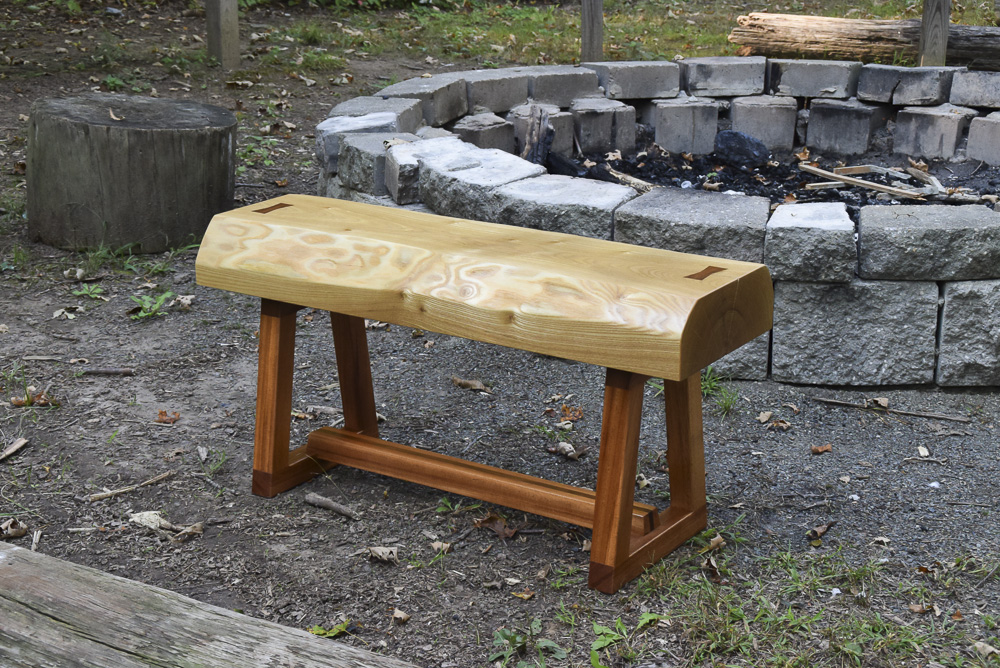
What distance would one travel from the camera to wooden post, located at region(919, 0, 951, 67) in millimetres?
5953

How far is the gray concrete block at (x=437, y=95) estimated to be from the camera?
529 centimetres

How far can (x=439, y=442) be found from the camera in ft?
10.6

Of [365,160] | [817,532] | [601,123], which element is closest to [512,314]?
[817,532]

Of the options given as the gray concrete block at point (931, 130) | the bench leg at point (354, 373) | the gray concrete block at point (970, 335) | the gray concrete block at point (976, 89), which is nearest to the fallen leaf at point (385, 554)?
the bench leg at point (354, 373)

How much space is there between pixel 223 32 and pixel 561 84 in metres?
3.00

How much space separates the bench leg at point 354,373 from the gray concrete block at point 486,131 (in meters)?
2.56

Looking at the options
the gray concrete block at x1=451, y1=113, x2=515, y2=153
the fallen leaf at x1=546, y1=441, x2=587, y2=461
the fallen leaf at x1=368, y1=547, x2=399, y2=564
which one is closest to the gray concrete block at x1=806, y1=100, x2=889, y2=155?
the gray concrete block at x1=451, y1=113, x2=515, y2=153

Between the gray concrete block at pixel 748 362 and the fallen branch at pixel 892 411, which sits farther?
the gray concrete block at pixel 748 362

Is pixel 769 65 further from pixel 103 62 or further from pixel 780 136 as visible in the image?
pixel 103 62

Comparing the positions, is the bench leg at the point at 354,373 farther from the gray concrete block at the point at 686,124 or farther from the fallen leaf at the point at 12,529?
the gray concrete block at the point at 686,124

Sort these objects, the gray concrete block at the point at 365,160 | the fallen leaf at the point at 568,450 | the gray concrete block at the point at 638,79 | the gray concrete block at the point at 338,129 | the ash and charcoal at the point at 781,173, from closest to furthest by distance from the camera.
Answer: the fallen leaf at the point at 568,450 → the gray concrete block at the point at 365,160 → the gray concrete block at the point at 338,129 → the ash and charcoal at the point at 781,173 → the gray concrete block at the point at 638,79

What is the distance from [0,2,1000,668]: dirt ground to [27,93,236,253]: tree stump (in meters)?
0.35

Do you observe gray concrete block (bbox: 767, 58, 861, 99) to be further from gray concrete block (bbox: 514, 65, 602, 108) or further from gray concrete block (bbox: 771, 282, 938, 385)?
gray concrete block (bbox: 771, 282, 938, 385)

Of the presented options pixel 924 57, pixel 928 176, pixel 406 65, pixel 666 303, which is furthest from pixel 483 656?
pixel 406 65
